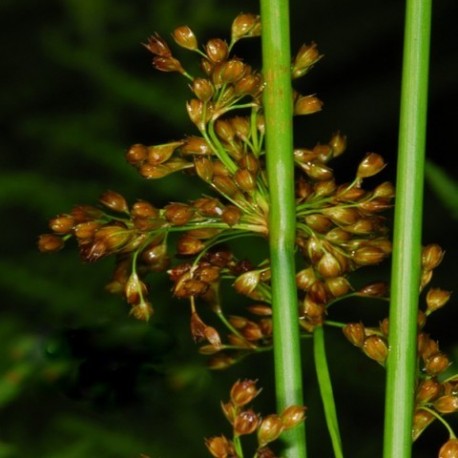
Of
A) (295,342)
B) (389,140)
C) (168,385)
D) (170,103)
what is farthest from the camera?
(389,140)

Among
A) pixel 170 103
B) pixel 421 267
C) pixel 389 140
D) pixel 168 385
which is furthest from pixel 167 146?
pixel 389 140

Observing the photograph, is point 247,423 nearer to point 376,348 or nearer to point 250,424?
point 250,424

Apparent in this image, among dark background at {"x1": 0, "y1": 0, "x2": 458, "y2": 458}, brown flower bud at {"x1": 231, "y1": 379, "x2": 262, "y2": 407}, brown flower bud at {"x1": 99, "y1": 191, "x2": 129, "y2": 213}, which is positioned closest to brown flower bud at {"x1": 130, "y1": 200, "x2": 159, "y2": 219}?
brown flower bud at {"x1": 99, "y1": 191, "x2": 129, "y2": 213}

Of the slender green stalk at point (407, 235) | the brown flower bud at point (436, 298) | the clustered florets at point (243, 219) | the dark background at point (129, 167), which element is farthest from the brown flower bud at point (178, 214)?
the dark background at point (129, 167)

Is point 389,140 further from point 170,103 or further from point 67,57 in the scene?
point 67,57

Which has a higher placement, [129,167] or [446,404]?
[129,167]

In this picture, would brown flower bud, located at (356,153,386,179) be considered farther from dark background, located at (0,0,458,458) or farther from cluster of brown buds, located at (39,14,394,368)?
dark background, located at (0,0,458,458)

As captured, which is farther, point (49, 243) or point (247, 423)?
point (49, 243)

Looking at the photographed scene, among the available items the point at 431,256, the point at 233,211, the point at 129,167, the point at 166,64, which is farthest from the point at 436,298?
the point at 129,167
